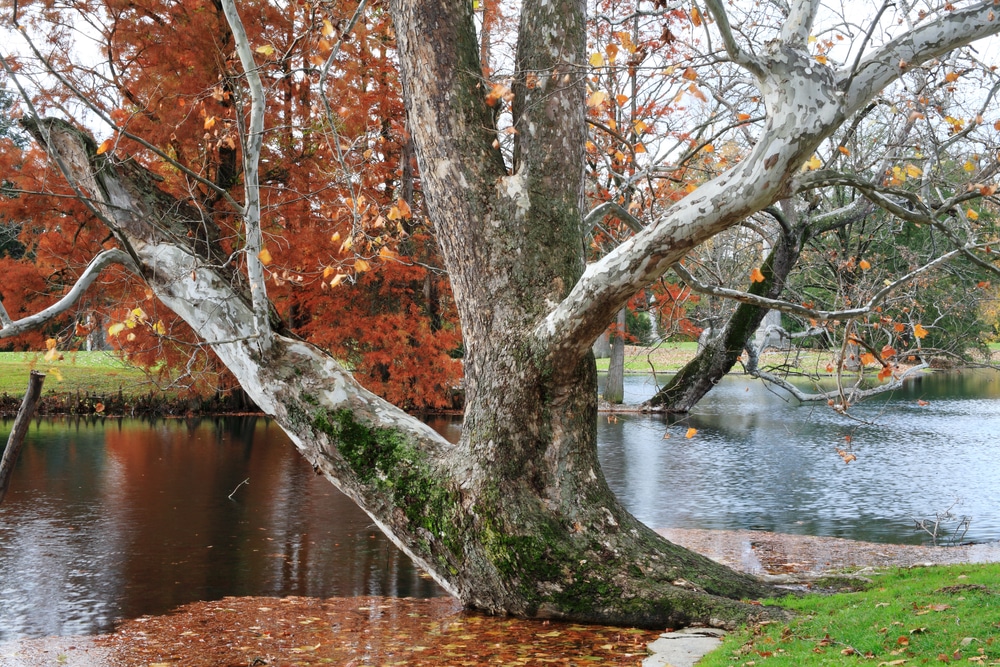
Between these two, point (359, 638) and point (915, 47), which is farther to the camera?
point (359, 638)

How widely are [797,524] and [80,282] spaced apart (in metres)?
9.08

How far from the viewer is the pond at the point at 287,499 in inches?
344

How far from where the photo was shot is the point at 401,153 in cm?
1939

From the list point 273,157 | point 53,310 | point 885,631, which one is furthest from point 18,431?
point 273,157

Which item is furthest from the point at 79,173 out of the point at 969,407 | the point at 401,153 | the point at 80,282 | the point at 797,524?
the point at 969,407

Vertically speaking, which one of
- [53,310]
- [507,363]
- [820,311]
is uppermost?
[820,311]

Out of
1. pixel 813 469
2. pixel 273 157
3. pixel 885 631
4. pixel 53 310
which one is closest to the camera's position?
pixel 885 631

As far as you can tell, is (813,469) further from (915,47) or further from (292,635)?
(915,47)

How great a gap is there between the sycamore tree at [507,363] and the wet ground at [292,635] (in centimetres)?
38

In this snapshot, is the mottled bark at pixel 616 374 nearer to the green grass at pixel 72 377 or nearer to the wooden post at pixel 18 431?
the green grass at pixel 72 377

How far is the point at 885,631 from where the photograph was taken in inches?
198

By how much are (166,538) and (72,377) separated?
52.4 ft

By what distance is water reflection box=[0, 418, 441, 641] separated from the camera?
8.34m

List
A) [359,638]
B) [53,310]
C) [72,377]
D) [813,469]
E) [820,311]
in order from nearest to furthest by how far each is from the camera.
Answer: [820,311] → [53,310] → [359,638] → [813,469] → [72,377]
